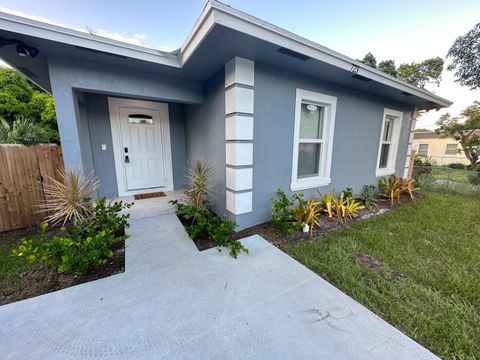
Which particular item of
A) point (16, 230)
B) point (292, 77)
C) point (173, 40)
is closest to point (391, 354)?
point (292, 77)

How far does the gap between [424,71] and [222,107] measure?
14.2 meters

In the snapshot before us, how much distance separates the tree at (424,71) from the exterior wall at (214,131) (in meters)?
13.5

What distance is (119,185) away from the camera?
13.7ft

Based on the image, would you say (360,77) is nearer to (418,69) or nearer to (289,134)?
(289,134)

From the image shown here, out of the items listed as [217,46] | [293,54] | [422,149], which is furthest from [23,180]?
[422,149]

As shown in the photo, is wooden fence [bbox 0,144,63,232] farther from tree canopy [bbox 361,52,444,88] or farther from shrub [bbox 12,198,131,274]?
tree canopy [bbox 361,52,444,88]

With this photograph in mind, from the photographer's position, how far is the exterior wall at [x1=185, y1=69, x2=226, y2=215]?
122 inches

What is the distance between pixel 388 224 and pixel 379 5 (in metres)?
4.74

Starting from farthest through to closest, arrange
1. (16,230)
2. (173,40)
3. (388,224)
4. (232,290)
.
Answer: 1. (173,40)
2. (388,224)
3. (16,230)
4. (232,290)

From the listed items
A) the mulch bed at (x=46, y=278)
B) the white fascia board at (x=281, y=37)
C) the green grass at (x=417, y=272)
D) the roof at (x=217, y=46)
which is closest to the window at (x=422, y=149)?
the green grass at (x=417, y=272)

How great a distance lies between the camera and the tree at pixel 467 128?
9.87 metres

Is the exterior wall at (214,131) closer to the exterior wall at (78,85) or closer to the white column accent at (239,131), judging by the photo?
the white column accent at (239,131)

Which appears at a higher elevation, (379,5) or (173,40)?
(173,40)

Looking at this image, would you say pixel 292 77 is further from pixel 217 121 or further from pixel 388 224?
pixel 388 224
